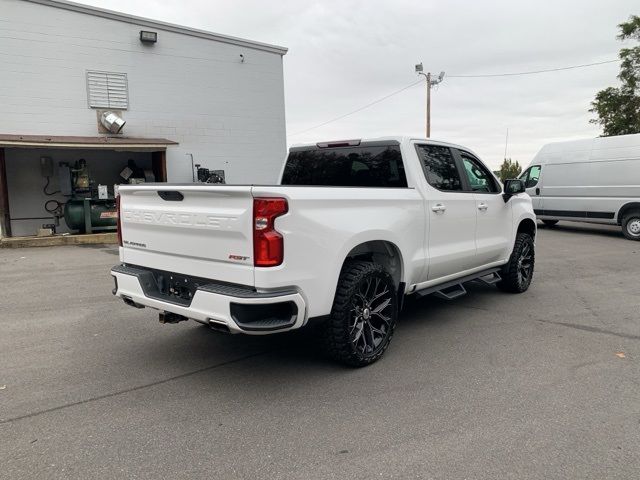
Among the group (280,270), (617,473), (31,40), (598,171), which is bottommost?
(617,473)

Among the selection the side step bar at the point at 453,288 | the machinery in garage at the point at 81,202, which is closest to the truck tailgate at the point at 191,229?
the side step bar at the point at 453,288

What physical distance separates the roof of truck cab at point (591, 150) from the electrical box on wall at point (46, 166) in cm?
1468

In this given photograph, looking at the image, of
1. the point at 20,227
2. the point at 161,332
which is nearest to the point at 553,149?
the point at 161,332

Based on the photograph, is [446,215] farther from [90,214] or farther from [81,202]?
[81,202]

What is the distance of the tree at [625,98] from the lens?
24.7 meters

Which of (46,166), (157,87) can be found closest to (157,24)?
(157,87)

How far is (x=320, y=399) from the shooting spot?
3.46 m

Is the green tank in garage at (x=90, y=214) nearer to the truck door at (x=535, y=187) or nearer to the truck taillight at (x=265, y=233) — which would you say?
the truck taillight at (x=265, y=233)

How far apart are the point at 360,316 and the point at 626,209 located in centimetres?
1212

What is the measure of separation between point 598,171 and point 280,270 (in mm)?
13257

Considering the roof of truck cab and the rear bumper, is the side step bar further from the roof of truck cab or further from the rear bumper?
the roof of truck cab

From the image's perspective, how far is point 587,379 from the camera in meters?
3.78

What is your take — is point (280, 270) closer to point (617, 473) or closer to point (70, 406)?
point (70, 406)

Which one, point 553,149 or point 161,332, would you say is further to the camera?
point 553,149
